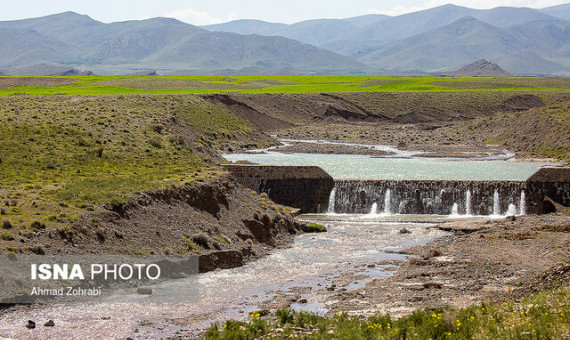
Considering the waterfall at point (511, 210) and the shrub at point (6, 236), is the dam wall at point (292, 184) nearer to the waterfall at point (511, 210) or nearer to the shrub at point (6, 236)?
the waterfall at point (511, 210)

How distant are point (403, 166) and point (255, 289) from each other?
38.9 metres

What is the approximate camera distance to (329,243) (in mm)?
40562

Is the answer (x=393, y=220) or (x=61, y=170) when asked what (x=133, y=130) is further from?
(x=393, y=220)

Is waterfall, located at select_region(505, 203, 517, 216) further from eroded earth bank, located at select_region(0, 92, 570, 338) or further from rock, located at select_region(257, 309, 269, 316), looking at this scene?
rock, located at select_region(257, 309, 269, 316)

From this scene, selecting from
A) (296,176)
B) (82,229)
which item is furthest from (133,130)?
(82,229)

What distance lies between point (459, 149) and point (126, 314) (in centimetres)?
6427

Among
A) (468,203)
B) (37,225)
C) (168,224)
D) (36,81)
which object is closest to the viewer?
(37,225)

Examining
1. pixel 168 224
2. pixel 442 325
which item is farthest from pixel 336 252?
pixel 442 325

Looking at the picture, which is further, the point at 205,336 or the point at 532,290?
the point at 532,290

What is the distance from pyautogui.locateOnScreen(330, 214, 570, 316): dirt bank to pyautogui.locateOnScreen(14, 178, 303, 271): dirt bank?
8.12 metres

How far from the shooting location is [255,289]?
3041 centimetres

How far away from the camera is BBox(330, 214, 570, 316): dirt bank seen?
86.6 ft

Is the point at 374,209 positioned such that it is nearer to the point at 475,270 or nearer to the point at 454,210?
the point at 454,210

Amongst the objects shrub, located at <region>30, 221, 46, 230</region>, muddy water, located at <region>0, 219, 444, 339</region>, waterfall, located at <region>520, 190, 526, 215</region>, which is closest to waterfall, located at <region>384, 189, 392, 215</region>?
muddy water, located at <region>0, 219, 444, 339</region>
